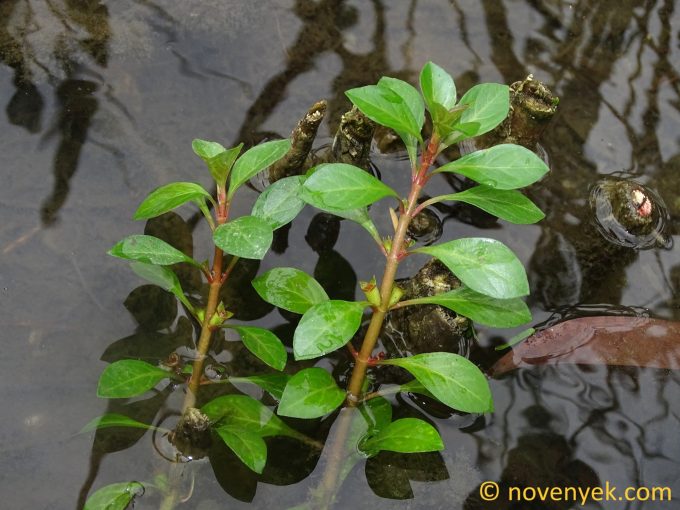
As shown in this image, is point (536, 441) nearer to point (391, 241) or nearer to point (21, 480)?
point (391, 241)

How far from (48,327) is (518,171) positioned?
1605mm

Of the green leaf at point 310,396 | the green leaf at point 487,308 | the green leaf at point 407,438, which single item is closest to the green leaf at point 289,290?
the green leaf at point 310,396

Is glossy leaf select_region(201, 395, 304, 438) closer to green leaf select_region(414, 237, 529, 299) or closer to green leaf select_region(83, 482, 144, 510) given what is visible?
green leaf select_region(83, 482, 144, 510)

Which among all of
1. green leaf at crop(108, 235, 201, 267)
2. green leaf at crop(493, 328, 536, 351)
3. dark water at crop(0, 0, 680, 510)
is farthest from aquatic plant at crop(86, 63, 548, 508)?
green leaf at crop(493, 328, 536, 351)

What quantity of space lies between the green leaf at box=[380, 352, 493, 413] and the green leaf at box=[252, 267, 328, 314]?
36 cm

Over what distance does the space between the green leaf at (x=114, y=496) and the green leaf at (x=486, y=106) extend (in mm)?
1428

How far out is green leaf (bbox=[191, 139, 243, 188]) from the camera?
7.28 feet

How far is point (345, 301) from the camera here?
225cm

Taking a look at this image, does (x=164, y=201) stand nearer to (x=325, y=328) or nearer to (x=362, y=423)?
(x=325, y=328)

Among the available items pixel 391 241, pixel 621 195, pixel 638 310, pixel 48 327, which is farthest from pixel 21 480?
pixel 621 195

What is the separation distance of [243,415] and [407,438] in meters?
0.52

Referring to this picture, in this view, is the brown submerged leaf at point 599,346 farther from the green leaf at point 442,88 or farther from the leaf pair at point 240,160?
the leaf pair at point 240,160

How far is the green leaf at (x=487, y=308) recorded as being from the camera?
2.27 meters

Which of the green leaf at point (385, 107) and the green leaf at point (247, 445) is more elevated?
the green leaf at point (385, 107)
